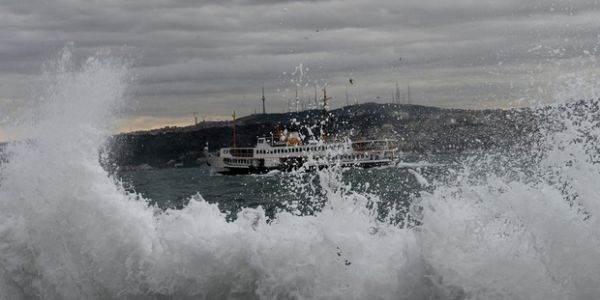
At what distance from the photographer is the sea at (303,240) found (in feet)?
33.6

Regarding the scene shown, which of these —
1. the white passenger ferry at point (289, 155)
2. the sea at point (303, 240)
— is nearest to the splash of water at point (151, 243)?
the sea at point (303, 240)

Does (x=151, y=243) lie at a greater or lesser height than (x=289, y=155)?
greater

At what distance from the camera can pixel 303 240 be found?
38.0 ft

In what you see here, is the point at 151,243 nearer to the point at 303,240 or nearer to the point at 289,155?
the point at 303,240

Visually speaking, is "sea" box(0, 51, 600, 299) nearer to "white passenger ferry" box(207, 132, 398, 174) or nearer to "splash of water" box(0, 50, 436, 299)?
"splash of water" box(0, 50, 436, 299)

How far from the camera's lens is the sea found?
33.6 feet

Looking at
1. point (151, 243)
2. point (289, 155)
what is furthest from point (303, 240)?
point (289, 155)

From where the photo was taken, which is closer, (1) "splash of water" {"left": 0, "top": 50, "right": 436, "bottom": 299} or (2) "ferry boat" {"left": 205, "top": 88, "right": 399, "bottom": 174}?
(1) "splash of water" {"left": 0, "top": 50, "right": 436, "bottom": 299}

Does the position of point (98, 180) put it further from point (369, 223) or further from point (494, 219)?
point (494, 219)

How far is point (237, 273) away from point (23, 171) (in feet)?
16.9

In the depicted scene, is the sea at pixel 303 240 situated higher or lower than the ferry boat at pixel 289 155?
higher

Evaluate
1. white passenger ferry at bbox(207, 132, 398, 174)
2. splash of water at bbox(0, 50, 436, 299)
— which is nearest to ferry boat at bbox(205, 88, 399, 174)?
white passenger ferry at bbox(207, 132, 398, 174)

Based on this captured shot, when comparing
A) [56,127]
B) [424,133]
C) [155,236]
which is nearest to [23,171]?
[56,127]

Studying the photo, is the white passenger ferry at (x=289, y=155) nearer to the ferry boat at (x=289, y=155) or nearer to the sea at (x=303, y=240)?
the ferry boat at (x=289, y=155)
